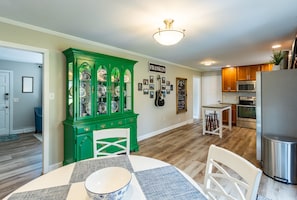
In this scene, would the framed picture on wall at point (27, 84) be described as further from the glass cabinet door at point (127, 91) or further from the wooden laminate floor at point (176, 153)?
the glass cabinet door at point (127, 91)

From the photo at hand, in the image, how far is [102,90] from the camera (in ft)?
11.1

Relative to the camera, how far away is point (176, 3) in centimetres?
199

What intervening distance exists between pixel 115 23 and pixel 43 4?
3.07ft

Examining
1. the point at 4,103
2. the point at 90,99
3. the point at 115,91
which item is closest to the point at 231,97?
the point at 115,91

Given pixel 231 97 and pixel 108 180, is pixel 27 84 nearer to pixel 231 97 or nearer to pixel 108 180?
pixel 108 180

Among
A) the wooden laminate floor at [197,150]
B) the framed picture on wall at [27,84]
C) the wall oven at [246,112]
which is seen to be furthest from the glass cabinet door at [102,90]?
the wall oven at [246,112]

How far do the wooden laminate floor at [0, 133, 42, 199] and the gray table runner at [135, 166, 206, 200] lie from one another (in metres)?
2.25

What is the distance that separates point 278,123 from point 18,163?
4803 mm

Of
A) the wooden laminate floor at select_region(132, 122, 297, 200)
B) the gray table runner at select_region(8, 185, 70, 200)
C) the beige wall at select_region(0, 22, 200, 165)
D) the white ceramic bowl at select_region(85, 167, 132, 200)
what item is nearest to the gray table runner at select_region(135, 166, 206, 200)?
the white ceramic bowl at select_region(85, 167, 132, 200)

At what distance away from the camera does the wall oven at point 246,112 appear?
19.9 ft

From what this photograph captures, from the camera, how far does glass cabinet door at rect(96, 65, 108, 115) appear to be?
331cm

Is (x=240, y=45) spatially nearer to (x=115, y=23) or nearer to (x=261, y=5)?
(x=261, y=5)

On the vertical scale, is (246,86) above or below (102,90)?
above

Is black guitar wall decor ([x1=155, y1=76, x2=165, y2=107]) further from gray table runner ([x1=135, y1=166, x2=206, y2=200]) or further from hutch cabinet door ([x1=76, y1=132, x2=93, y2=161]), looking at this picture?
gray table runner ([x1=135, y1=166, x2=206, y2=200])
